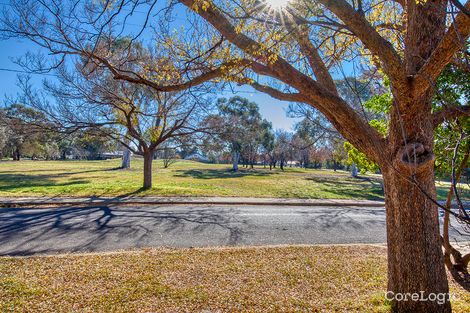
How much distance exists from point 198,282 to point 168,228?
11.6 feet

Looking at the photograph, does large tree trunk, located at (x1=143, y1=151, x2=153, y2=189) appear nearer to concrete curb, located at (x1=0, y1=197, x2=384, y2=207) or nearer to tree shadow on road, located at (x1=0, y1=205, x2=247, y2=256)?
concrete curb, located at (x1=0, y1=197, x2=384, y2=207)

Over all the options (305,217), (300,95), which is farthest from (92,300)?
(305,217)

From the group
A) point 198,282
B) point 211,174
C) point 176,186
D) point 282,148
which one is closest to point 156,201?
point 176,186

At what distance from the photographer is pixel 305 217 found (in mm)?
9172

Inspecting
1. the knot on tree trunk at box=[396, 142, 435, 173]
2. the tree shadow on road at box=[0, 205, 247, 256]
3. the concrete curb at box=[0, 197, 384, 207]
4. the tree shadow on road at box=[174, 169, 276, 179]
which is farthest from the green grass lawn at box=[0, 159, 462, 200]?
the tree shadow on road at box=[0, 205, 247, 256]

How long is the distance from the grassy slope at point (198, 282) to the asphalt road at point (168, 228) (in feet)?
3.14

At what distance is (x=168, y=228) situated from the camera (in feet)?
22.9

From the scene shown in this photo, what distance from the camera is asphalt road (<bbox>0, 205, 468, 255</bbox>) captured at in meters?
5.73

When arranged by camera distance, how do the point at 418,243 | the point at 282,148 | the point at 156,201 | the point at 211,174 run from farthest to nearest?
1. the point at 282,148
2. the point at 211,174
3. the point at 156,201
4. the point at 418,243

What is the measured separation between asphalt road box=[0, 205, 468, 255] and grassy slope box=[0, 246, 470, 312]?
96 centimetres

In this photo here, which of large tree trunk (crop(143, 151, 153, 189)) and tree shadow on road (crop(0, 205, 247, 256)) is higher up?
large tree trunk (crop(143, 151, 153, 189))

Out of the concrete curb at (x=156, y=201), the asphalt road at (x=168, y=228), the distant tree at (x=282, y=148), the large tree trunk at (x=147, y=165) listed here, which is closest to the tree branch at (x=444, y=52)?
the asphalt road at (x=168, y=228)

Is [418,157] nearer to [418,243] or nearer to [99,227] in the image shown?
[418,243]

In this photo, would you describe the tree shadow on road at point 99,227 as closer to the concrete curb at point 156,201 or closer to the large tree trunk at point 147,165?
the concrete curb at point 156,201
